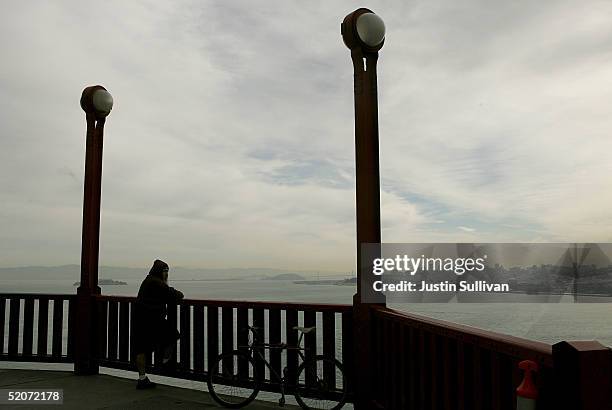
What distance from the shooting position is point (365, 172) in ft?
19.0

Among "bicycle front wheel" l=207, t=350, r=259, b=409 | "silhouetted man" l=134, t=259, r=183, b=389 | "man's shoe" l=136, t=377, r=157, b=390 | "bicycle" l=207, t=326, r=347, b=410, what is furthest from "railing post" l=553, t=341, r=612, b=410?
"man's shoe" l=136, t=377, r=157, b=390

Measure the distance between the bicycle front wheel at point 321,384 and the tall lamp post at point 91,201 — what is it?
12.3 feet

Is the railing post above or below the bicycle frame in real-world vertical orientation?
above

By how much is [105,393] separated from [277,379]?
2.33 metres

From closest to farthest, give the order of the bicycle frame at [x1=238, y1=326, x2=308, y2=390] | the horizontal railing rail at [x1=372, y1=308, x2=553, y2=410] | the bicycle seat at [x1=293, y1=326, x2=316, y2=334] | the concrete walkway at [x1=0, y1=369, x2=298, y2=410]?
the horizontal railing rail at [x1=372, y1=308, x2=553, y2=410], the bicycle seat at [x1=293, y1=326, x2=316, y2=334], the bicycle frame at [x1=238, y1=326, x2=308, y2=390], the concrete walkway at [x1=0, y1=369, x2=298, y2=410]

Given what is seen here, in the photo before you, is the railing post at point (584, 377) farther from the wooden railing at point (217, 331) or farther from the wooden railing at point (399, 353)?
the wooden railing at point (217, 331)

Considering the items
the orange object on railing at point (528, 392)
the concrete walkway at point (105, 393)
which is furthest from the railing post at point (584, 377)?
the concrete walkway at point (105, 393)

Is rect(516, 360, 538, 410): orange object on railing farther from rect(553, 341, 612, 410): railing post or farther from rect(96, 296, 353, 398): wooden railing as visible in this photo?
rect(96, 296, 353, 398): wooden railing

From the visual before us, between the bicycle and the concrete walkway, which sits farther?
the concrete walkway

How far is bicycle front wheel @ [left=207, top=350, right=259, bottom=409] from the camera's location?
6320 millimetres

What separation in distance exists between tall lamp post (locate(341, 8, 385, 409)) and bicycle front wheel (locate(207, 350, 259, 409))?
1.35 m

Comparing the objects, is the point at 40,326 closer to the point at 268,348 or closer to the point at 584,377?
the point at 268,348

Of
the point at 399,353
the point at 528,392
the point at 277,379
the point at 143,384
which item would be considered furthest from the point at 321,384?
the point at 528,392

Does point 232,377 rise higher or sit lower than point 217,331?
lower
